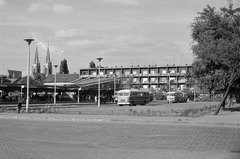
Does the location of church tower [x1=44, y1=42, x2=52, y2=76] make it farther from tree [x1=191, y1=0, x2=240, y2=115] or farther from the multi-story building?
tree [x1=191, y1=0, x2=240, y2=115]

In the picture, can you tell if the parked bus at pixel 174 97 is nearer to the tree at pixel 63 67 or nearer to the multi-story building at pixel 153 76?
the multi-story building at pixel 153 76

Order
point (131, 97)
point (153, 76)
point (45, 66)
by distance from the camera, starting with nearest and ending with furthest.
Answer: point (131, 97) → point (153, 76) → point (45, 66)

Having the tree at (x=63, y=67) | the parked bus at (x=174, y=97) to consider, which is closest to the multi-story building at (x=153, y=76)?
the tree at (x=63, y=67)

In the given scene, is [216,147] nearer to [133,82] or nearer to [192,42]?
[192,42]

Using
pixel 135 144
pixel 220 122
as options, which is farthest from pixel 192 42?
pixel 135 144

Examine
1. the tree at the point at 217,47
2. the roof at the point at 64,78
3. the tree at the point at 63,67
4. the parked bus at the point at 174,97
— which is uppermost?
the tree at the point at 63,67

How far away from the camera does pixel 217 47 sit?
31.8m

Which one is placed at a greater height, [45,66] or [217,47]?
[45,66]

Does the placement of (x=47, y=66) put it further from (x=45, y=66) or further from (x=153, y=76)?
(x=153, y=76)

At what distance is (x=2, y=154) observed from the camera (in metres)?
10.3

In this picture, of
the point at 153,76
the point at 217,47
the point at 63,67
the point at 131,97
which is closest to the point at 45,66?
the point at 63,67

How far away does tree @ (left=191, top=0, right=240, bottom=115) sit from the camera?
3030 centimetres

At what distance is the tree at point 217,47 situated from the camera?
30.3 metres

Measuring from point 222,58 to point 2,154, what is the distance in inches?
947
